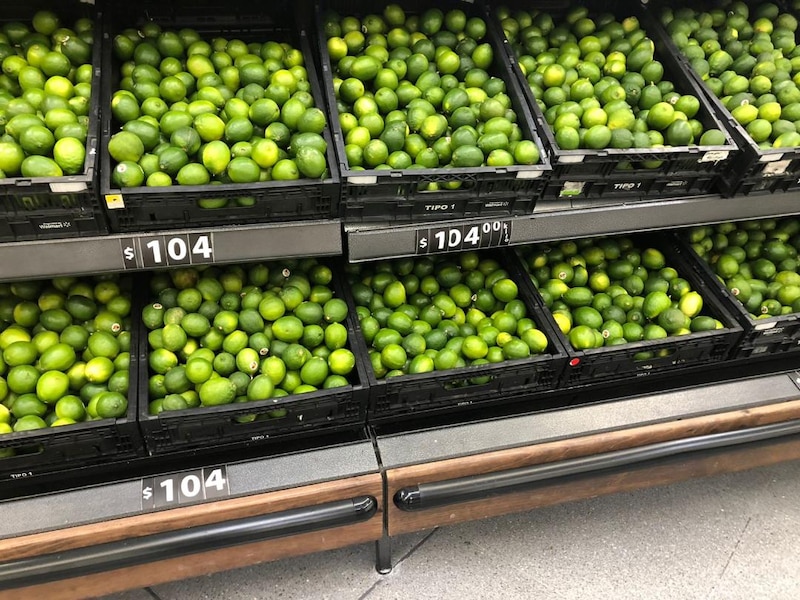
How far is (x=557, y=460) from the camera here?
1867mm

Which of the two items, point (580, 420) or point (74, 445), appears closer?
point (74, 445)

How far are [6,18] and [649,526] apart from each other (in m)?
2.83

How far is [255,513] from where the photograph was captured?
1.63 metres

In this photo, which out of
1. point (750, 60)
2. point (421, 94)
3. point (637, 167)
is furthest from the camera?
point (750, 60)

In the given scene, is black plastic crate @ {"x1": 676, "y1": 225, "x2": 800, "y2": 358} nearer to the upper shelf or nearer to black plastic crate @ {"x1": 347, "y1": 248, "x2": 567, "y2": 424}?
the upper shelf

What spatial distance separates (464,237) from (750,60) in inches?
53.8

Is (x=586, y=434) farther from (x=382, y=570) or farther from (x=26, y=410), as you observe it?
(x=26, y=410)

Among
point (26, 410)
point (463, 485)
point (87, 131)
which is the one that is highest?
point (87, 131)

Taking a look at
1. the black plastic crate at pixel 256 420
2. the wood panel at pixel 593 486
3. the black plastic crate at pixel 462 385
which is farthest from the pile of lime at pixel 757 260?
the black plastic crate at pixel 256 420

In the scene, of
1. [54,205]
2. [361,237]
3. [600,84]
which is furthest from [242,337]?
[600,84]

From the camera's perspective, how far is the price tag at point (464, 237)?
161 cm

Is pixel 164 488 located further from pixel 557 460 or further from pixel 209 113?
pixel 557 460

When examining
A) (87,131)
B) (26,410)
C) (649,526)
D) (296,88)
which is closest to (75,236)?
(87,131)

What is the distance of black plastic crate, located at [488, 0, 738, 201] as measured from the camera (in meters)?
1.64
